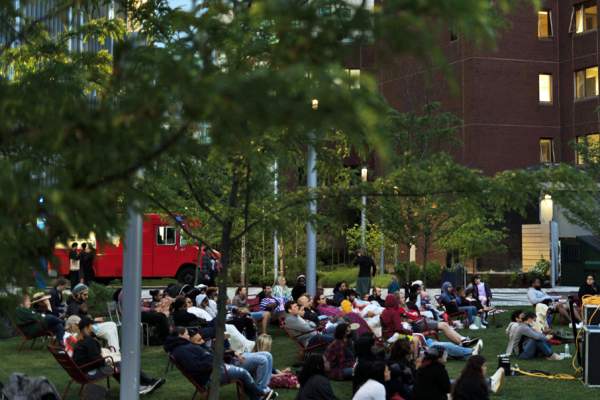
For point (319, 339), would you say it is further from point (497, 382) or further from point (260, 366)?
point (497, 382)

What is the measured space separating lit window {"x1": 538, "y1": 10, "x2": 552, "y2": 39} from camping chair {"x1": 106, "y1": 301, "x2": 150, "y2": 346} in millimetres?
35751

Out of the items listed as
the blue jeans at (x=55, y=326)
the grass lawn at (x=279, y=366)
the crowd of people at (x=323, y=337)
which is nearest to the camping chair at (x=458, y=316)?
the crowd of people at (x=323, y=337)

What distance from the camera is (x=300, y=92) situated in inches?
150

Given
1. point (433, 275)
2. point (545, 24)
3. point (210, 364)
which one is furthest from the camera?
point (545, 24)

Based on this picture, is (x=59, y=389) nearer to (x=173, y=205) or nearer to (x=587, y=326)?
(x=173, y=205)

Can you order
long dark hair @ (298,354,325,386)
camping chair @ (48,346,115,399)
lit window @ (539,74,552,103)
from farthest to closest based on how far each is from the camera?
lit window @ (539,74,552,103) < camping chair @ (48,346,115,399) < long dark hair @ (298,354,325,386)

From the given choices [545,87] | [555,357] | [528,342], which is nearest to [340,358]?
[528,342]

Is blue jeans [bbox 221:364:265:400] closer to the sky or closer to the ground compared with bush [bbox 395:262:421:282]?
closer to the ground

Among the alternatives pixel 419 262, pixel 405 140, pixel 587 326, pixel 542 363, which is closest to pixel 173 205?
pixel 587 326

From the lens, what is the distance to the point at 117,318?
893 inches

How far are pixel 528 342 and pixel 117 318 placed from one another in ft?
31.8

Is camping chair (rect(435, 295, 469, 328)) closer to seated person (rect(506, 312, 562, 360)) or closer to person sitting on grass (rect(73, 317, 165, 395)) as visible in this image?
seated person (rect(506, 312, 562, 360))

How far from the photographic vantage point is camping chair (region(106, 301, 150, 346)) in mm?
19712

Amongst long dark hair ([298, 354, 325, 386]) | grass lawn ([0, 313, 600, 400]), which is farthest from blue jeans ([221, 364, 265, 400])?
long dark hair ([298, 354, 325, 386])
